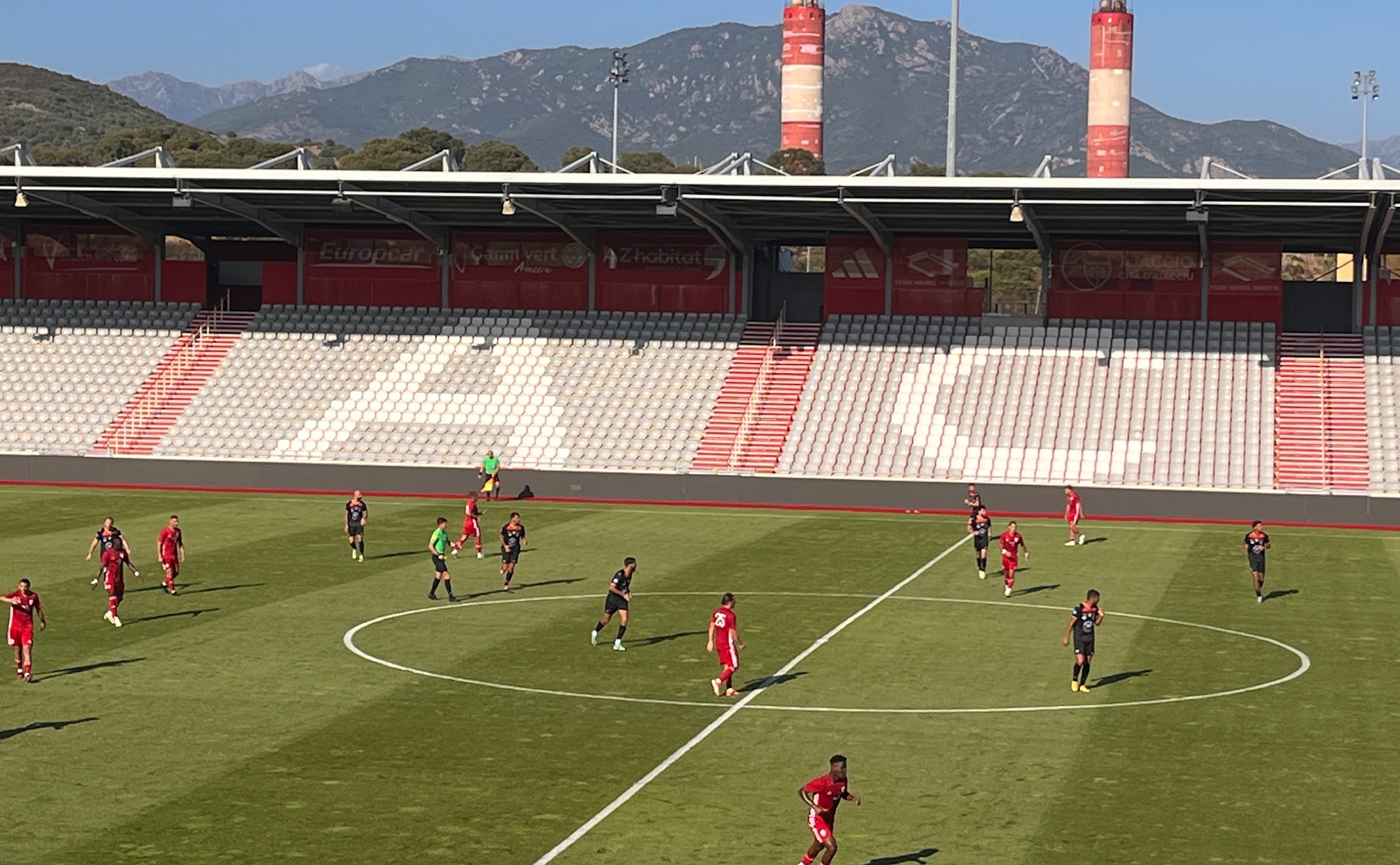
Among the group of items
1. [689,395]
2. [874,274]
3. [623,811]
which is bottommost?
[623,811]

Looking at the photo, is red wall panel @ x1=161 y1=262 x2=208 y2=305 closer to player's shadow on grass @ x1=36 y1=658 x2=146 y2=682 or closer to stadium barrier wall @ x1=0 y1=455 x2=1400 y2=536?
stadium barrier wall @ x1=0 y1=455 x2=1400 y2=536

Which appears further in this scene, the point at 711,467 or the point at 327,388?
the point at 327,388

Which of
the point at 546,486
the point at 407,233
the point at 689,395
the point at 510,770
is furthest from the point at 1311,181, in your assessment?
the point at 510,770

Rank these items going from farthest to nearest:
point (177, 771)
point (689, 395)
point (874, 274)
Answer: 1. point (874, 274)
2. point (689, 395)
3. point (177, 771)

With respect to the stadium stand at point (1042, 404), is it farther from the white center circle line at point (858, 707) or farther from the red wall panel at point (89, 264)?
the red wall panel at point (89, 264)

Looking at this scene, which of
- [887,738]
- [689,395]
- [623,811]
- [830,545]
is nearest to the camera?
[623,811]

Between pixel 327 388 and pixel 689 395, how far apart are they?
1278 centimetres

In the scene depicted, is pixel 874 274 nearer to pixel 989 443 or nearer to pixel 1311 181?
pixel 989 443

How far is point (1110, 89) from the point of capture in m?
121

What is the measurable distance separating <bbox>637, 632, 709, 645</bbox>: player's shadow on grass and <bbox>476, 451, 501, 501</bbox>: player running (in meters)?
25.4

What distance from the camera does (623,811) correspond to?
729 inches

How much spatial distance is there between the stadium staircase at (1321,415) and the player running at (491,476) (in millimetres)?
23379

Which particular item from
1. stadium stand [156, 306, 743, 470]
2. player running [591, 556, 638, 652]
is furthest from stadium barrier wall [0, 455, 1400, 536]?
player running [591, 556, 638, 652]

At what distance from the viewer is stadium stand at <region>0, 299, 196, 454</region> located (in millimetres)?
62062
